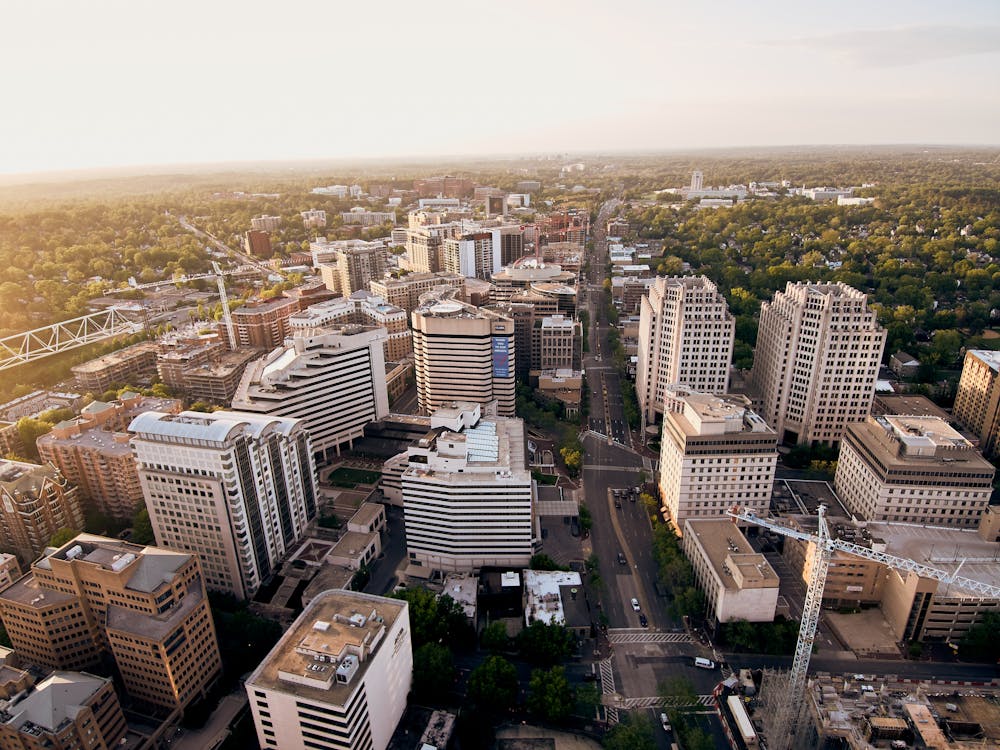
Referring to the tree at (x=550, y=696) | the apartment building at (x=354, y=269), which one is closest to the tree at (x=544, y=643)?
the tree at (x=550, y=696)

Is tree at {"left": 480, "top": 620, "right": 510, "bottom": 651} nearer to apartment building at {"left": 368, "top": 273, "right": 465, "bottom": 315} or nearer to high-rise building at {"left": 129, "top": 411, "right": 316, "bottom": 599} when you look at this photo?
high-rise building at {"left": 129, "top": 411, "right": 316, "bottom": 599}

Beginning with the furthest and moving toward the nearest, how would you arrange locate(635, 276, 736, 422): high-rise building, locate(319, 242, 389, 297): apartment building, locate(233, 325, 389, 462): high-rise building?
locate(319, 242, 389, 297): apartment building → locate(635, 276, 736, 422): high-rise building → locate(233, 325, 389, 462): high-rise building

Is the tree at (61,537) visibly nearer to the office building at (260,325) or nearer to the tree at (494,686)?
the tree at (494,686)

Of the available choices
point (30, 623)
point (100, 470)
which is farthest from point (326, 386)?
point (30, 623)

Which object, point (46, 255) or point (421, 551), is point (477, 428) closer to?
point (421, 551)

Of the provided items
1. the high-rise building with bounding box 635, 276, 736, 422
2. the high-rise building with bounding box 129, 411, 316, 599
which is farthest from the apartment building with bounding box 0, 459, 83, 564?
the high-rise building with bounding box 635, 276, 736, 422

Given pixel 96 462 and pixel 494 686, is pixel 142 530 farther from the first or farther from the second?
pixel 494 686
